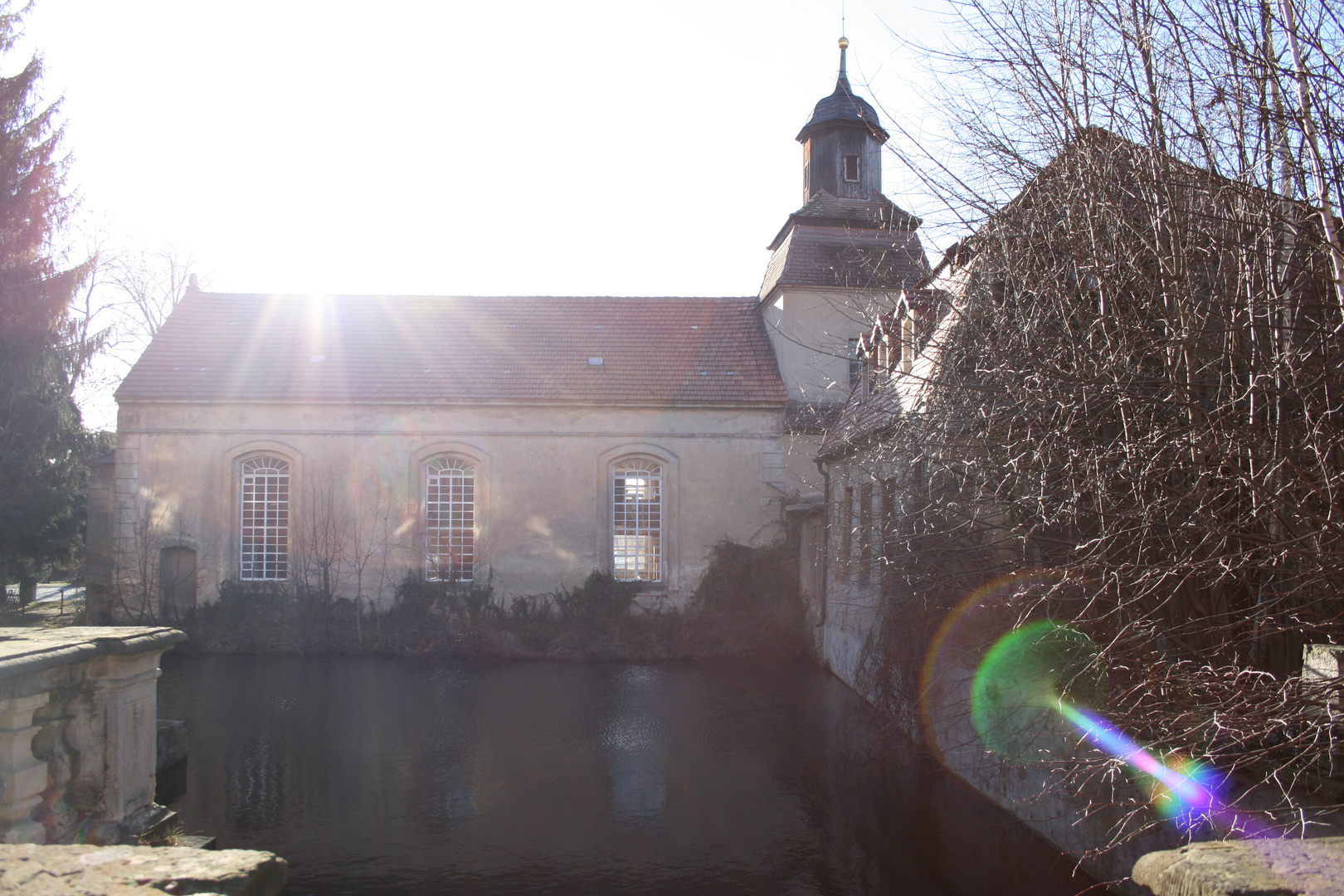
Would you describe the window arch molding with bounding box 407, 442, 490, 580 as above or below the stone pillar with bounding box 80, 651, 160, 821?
above

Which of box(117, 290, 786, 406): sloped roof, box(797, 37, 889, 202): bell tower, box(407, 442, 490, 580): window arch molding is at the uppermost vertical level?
box(797, 37, 889, 202): bell tower

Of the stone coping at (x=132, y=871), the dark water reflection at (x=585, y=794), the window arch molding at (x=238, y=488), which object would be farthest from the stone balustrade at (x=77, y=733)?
the window arch molding at (x=238, y=488)

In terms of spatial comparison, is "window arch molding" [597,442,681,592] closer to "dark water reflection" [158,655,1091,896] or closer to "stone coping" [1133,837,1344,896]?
"dark water reflection" [158,655,1091,896]

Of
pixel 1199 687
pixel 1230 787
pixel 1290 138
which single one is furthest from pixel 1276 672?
pixel 1290 138

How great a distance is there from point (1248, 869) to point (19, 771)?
5303 mm

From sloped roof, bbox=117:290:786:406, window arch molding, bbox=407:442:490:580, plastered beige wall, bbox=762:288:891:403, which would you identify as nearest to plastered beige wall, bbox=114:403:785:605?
window arch molding, bbox=407:442:490:580

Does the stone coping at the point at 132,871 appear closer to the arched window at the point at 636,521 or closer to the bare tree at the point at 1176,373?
the bare tree at the point at 1176,373

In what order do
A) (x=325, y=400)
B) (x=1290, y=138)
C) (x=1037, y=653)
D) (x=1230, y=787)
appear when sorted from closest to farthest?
(x=1290, y=138) < (x=1230, y=787) < (x=1037, y=653) < (x=325, y=400)

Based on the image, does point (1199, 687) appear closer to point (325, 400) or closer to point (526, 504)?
point (526, 504)

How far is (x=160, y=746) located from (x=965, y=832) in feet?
27.1

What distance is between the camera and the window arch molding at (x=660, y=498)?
19.0 m

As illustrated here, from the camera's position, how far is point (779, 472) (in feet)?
62.1

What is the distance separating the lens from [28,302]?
18094 millimetres

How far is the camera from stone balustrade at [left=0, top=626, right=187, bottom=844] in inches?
173
